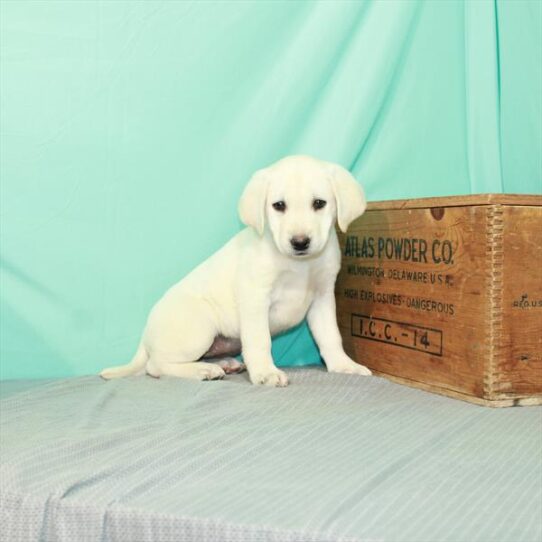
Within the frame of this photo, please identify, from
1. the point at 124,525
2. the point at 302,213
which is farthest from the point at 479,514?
the point at 302,213

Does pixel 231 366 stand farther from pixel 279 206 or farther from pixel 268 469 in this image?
pixel 268 469

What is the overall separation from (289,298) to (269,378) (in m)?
0.38

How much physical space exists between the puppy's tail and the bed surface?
1.48 feet

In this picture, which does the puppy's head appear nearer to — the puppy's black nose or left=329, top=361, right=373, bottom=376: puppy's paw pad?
the puppy's black nose

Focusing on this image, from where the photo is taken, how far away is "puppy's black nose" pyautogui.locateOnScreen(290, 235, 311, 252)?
2809 mm

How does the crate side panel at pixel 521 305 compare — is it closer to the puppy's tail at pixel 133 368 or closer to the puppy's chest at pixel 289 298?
the puppy's chest at pixel 289 298

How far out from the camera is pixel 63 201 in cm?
332

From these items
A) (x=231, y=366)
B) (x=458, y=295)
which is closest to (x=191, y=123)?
(x=231, y=366)

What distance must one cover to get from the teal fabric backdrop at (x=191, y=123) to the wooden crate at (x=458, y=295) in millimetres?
638

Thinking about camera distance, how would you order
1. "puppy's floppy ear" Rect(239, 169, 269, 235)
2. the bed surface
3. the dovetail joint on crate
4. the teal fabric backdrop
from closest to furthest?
the bed surface, the dovetail joint on crate, "puppy's floppy ear" Rect(239, 169, 269, 235), the teal fabric backdrop

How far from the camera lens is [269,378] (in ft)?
9.51

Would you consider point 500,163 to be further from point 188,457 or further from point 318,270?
point 188,457

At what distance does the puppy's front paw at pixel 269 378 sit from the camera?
9.46 feet

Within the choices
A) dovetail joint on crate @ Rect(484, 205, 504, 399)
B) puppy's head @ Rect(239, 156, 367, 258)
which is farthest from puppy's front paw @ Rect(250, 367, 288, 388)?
dovetail joint on crate @ Rect(484, 205, 504, 399)
